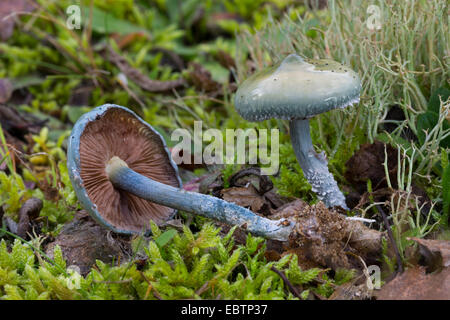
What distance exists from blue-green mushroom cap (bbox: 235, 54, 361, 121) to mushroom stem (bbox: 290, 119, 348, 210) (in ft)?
0.83

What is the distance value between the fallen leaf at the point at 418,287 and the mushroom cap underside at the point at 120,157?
89 centimetres

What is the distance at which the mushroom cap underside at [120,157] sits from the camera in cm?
153

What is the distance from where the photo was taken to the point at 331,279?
4.56ft

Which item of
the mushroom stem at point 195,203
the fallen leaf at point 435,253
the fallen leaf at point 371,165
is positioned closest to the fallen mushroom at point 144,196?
the mushroom stem at point 195,203

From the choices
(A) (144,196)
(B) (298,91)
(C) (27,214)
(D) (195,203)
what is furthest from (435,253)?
(C) (27,214)

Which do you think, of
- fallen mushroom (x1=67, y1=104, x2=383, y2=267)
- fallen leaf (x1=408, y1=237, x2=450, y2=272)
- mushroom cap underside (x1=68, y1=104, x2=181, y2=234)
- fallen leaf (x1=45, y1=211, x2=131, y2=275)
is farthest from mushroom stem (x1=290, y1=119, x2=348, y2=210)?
fallen leaf (x1=45, y1=211, x2=131, y2=275)

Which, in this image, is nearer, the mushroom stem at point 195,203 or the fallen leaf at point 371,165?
the mushroom stem at point 195,203

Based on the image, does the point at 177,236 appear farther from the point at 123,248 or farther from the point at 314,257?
the point at 314,257

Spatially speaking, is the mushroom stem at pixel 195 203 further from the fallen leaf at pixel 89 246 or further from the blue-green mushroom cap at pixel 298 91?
the blue-green mushroom cap at pixel 298 91

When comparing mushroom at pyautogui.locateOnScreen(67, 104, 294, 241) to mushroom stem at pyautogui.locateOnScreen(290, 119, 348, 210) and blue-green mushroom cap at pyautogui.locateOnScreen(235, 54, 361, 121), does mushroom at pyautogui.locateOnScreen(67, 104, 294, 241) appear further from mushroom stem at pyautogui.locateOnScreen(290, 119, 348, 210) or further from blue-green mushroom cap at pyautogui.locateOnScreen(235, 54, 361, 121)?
blue-green mushroom cap at pyautogui.locateOnScreen(235, 54, 361, 121)

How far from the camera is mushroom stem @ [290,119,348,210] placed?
1.65m

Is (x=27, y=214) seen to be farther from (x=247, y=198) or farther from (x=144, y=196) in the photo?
(x=247, y=198)
